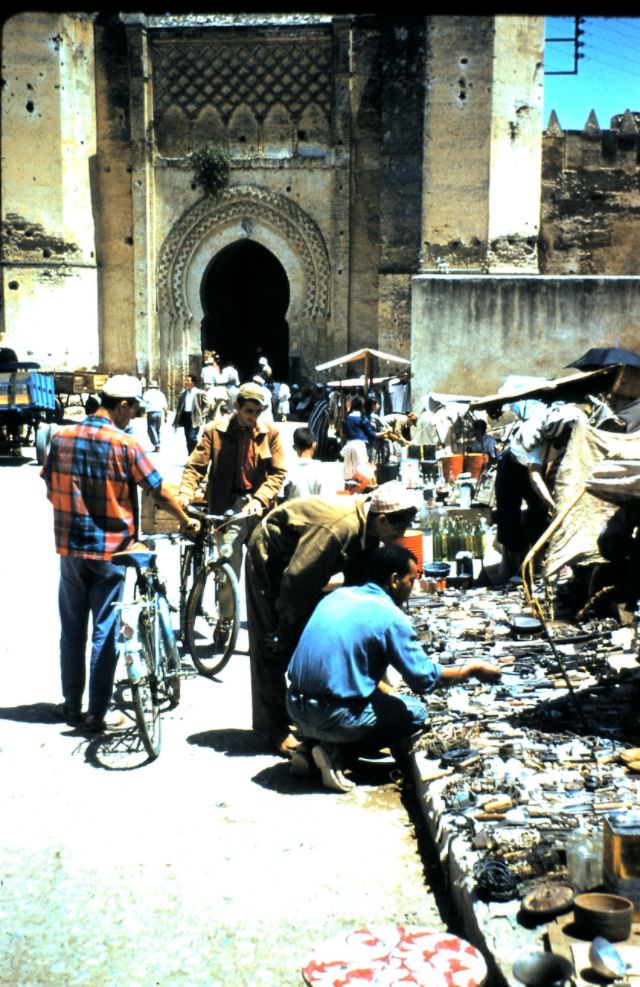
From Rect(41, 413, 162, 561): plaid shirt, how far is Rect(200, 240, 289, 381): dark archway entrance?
21.7 m

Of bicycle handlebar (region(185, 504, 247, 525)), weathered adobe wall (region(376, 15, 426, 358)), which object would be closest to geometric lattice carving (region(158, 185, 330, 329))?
weathered adobe wall (region(376, 15, 426, 358))

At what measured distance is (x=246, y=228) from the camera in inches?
1006

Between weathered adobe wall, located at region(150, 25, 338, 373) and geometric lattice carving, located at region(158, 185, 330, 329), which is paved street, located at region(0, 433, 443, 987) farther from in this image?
weathered adobe wall, located at region(150, 25, 338, 373)

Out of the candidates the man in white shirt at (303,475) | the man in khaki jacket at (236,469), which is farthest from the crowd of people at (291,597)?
the man in white shirt at (303,475)

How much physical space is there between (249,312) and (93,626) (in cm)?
2418

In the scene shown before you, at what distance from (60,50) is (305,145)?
5.67 meters

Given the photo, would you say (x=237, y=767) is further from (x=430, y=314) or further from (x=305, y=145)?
(x=305, y=145)

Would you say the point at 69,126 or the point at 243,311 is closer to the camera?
the point at 69,126

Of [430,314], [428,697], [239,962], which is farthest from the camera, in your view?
[430,314]

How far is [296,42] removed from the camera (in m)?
24.7

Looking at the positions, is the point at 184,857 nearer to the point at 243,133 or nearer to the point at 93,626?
the point at 93,626

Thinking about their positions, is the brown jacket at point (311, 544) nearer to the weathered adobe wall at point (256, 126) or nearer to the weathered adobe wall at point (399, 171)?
the weathered adobe wall at point (399, 171)

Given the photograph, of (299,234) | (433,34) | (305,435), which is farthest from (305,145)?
(305,435)

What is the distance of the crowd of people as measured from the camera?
182 inches
